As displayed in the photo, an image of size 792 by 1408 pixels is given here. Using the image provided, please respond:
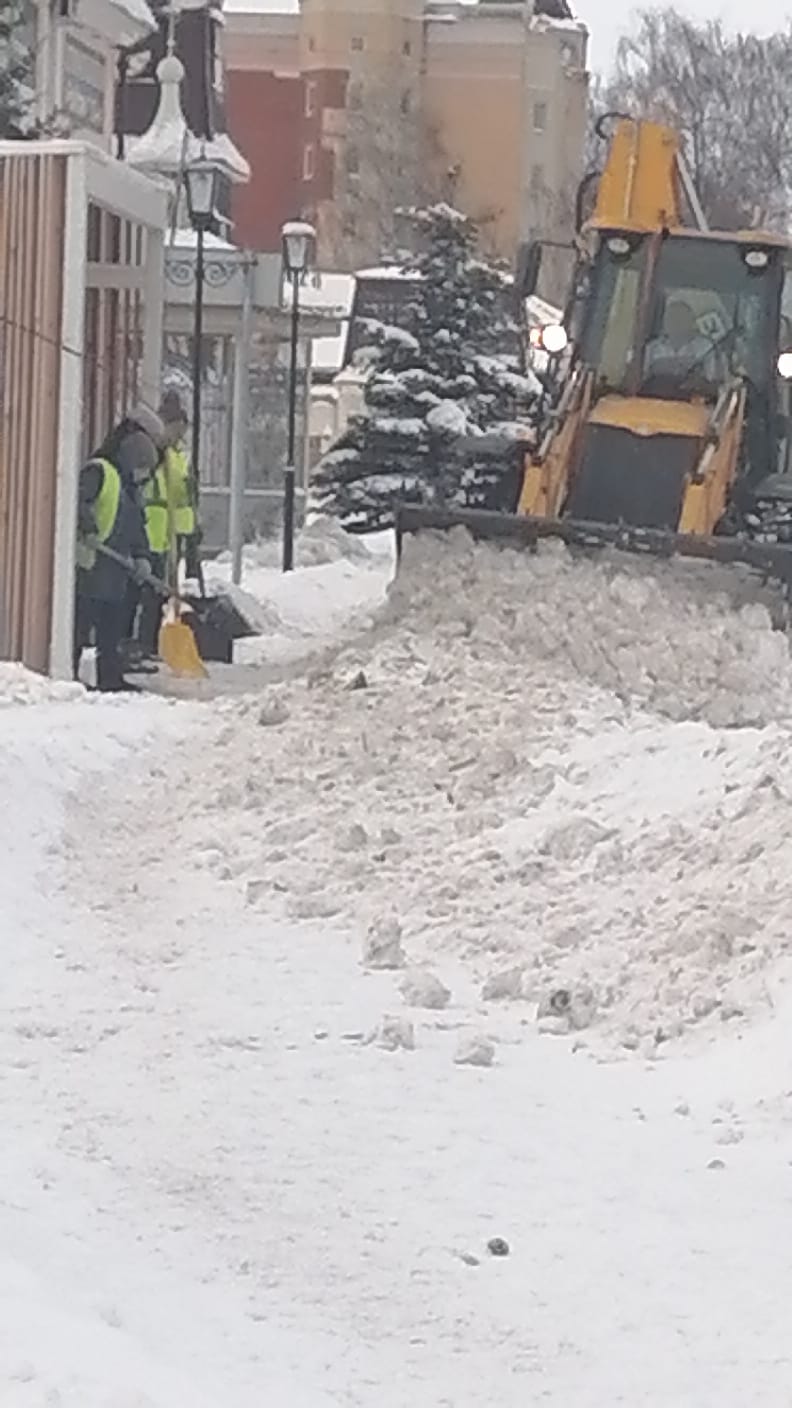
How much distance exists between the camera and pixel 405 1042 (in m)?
8.01

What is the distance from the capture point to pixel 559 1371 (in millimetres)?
5609

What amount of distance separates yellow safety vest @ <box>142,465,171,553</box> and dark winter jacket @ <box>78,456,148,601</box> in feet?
2.26

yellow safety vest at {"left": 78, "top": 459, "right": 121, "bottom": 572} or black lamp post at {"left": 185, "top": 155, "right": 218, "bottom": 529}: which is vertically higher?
black lamp post at {"left": 185, "top": 155, "right": 218, "bottom": 529}

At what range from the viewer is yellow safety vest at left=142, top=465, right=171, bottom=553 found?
1747 centimetres

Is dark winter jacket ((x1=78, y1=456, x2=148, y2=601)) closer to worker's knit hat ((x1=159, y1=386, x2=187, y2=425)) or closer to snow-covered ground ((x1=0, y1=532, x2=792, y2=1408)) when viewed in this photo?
Answer: worker's knit hat ((x1=159, y1=386, x2=187, y2=425))

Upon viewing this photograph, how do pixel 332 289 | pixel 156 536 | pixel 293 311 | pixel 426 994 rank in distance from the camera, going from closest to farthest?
pixel 426 994, pixel 156 536, pixel 293 311, pixel 332 289

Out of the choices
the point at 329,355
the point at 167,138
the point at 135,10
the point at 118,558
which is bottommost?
the point at 329,355

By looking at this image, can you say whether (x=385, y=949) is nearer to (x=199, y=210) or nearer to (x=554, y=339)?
(x=554, y=339)

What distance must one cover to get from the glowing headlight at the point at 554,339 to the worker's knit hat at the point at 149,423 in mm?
2478

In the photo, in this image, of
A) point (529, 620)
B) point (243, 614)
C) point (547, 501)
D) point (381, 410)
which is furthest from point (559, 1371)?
point (381, 410)

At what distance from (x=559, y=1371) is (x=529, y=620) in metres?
8.95

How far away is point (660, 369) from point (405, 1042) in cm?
1046

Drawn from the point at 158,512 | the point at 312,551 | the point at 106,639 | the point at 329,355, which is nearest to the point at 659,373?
the point at 158,512

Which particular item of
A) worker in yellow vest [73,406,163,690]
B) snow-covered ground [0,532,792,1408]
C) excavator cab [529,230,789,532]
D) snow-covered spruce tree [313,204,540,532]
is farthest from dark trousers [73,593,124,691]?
snow-covered spruce tree [313,204,540,532]
